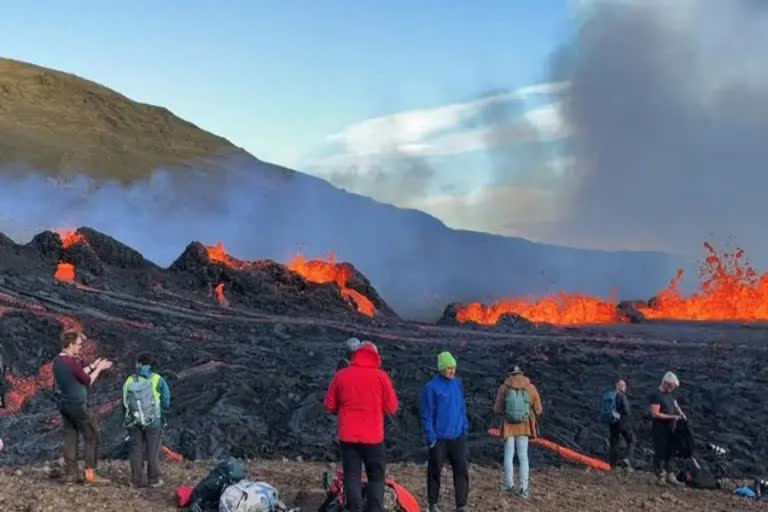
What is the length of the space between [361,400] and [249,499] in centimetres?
158

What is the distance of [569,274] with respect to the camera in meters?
117

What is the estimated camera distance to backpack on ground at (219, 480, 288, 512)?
8.62 m

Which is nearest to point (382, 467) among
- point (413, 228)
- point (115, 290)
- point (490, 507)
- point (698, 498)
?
point (490, 507)

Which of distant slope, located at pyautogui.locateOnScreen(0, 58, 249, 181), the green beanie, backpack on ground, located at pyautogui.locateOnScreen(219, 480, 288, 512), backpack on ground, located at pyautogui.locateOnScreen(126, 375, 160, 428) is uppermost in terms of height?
distant slope, located at pyautogui.locateOnScreen(0, 58, 249, 181)

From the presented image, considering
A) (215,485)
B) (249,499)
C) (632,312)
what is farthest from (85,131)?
(249,499)

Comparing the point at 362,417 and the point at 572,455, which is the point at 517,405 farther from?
the point at 572,455

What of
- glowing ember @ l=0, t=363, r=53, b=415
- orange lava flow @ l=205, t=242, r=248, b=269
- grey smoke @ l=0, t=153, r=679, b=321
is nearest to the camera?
glowing ember @ l=0, t=363, r=53, b=415

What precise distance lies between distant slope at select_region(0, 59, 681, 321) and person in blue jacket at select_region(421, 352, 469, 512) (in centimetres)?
7492

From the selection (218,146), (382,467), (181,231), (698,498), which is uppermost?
(218,146)

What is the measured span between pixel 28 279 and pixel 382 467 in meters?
30.9

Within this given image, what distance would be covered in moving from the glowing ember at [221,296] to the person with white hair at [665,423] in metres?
32.3

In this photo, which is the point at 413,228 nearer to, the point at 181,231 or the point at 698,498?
the point at 181,231

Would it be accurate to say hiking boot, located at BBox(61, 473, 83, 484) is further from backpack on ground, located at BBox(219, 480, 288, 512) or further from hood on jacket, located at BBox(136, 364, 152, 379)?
backpack on ground, located at BBox(219, 480, 288, 512)

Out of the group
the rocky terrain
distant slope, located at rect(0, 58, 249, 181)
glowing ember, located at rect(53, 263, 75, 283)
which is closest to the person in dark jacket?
the rocky terrain
